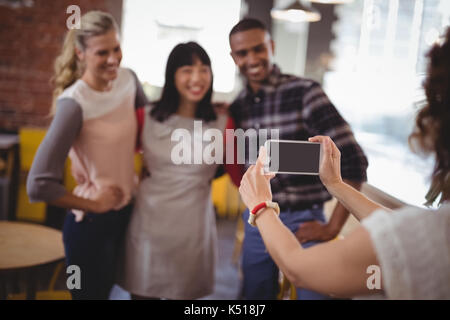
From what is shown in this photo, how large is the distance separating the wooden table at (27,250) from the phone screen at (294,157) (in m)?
0.91

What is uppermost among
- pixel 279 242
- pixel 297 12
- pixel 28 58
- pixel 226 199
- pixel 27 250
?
pixel 297 12

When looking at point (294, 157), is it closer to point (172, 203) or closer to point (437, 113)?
point (437, 113)

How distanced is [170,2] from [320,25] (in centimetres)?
315

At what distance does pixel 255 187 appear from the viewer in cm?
79

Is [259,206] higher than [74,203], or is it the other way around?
[259,206]

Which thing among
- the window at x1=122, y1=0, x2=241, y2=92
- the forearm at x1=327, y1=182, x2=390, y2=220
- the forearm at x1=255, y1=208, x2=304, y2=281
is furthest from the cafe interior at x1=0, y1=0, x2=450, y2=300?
the forearm at x1=255, y1=208, x2=304, y2=281

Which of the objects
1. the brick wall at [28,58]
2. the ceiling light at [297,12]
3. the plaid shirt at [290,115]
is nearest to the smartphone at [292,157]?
the plaid shirt at [290,115]

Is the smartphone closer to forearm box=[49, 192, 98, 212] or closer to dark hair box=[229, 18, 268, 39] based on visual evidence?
dark hair box=[229, 18, 268, 39]

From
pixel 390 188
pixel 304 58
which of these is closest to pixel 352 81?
pixel 304 58

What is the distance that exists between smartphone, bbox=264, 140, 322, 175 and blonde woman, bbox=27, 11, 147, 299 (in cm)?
51

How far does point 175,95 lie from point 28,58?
8.76 ft

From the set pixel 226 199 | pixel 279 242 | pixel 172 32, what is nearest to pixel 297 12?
pixel 226 199

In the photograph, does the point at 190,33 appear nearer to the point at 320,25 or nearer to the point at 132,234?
the point at 132,234

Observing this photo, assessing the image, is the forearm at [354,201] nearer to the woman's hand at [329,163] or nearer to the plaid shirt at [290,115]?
the woman's hand at [329,163]
